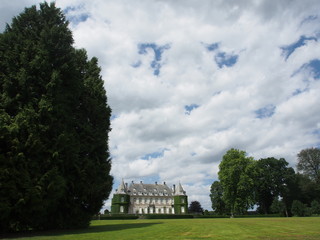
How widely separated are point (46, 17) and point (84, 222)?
1583 cm

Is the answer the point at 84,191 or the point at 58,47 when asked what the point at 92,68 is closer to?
the point at 58,47

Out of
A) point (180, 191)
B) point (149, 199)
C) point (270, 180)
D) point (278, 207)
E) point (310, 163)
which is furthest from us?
point (149, 199)

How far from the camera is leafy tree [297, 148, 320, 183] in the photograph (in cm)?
5603

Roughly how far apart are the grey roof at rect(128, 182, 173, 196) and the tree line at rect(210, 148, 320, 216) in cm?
2319

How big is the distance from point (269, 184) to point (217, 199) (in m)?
15.6

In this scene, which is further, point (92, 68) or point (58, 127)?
point (92, 68)

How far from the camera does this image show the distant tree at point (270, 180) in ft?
201

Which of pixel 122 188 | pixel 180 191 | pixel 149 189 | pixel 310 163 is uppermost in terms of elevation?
pixel 310 163

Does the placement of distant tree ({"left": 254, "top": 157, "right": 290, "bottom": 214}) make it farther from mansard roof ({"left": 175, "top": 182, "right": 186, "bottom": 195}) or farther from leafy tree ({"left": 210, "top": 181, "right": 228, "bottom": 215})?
mansard roof ({"left": 175, "top": 182, "right": 186, "bottom": 195})

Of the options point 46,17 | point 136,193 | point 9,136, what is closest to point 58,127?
point 9,136

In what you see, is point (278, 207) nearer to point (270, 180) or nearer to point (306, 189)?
point (306, 189)

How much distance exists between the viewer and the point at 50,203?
52.9ft

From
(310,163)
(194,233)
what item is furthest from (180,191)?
(194,233)

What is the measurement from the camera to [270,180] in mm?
61500
